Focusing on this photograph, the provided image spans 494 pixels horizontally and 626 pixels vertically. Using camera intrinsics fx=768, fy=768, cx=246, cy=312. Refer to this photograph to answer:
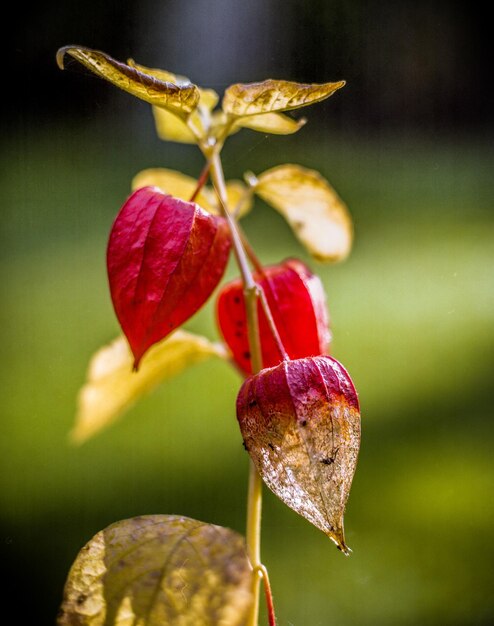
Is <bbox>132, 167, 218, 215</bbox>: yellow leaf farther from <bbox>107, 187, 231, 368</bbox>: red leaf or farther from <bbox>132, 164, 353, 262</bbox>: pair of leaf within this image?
<bbox>107, 187, 231, 368</bbox>: red leaf

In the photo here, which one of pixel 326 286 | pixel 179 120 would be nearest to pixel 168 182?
pixel 179 120

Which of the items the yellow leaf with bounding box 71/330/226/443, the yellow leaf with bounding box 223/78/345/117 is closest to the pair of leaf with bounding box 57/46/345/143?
the yellow leaf with bounding box 223/78/345/117

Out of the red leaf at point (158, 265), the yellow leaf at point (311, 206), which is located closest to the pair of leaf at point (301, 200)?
the yellow leaf at point (311, 206)

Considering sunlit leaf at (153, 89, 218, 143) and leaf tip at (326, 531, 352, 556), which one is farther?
sunlit leaf at (153, 89, 218, 143)

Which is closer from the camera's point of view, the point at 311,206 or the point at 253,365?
the point at 253,365

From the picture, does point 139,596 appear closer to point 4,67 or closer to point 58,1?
point 4,67

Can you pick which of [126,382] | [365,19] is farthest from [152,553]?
[365,19]

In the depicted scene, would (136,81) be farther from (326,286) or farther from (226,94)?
(326,286)
